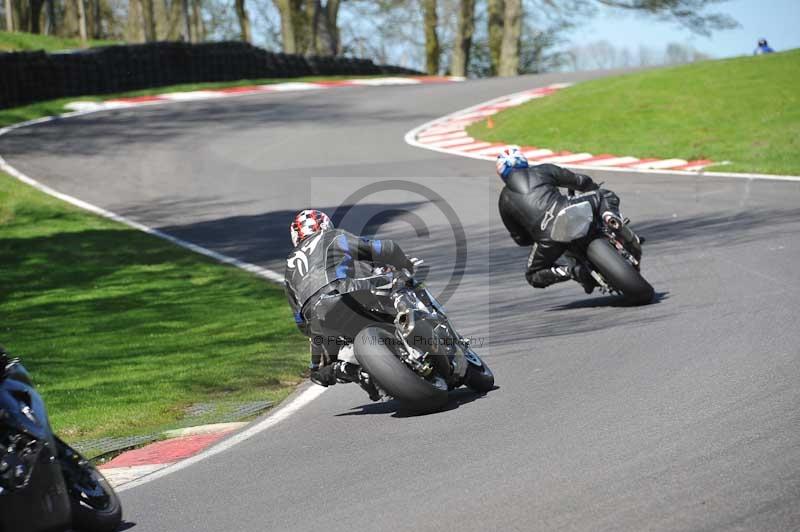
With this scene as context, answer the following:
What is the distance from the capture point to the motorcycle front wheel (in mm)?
5285

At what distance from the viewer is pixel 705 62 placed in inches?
1156

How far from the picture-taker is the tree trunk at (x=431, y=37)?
5803cm

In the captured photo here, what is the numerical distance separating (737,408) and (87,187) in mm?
16760

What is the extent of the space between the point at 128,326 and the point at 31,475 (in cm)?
770

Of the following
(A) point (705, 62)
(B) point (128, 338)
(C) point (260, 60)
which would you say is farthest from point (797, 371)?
(C) point (260, 60)

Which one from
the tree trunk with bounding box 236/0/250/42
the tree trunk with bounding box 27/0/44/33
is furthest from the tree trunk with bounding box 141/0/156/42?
the tree trunk with bounding box 236/0/250/42

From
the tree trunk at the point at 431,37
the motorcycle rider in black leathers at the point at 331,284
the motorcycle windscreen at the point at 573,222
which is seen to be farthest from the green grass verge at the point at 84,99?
the motorcycle rider in black leathers at the point at 331,284

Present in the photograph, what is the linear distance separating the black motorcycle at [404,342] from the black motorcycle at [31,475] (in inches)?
80.0

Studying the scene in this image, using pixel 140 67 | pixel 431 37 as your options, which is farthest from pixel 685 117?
pixel 431 37

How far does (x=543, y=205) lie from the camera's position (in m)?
10.3

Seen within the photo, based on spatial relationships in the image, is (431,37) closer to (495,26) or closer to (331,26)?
(495,26)

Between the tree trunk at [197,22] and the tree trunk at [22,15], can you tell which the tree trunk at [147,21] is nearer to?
the tree trunk at [22,15]

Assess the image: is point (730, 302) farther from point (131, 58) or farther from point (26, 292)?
point (131, 58)

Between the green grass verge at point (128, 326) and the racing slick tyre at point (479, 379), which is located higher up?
the racing slick tyre at point (479, 379)
